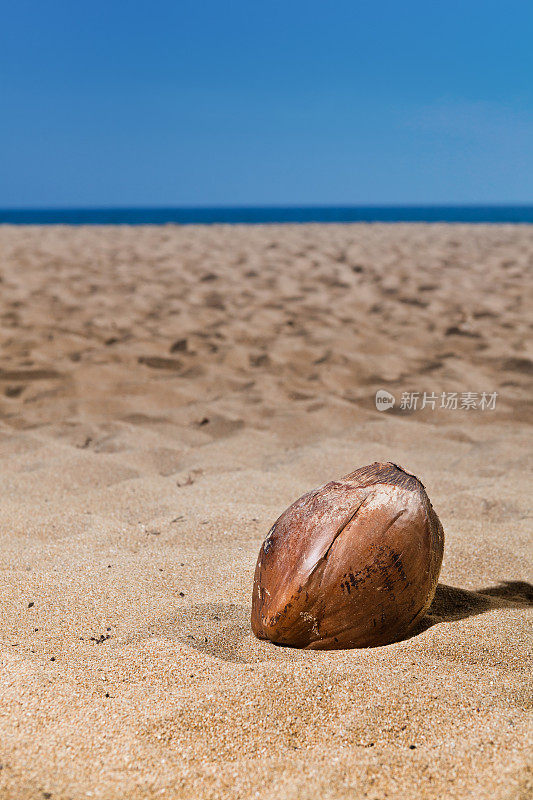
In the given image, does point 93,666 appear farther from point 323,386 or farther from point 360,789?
point 323,386

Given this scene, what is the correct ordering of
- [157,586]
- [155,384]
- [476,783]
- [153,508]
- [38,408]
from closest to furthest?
[476,783], [157,586], [153,508], [38,408], [155,384]

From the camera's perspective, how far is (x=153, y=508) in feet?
7.30

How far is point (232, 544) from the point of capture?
6.51 feet

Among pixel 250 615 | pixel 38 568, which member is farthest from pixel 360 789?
pixel 38 568

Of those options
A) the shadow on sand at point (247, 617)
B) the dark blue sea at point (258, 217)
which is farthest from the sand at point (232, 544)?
the dark blue sea at point (258, 217)

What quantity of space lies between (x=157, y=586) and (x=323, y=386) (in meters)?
2.24
